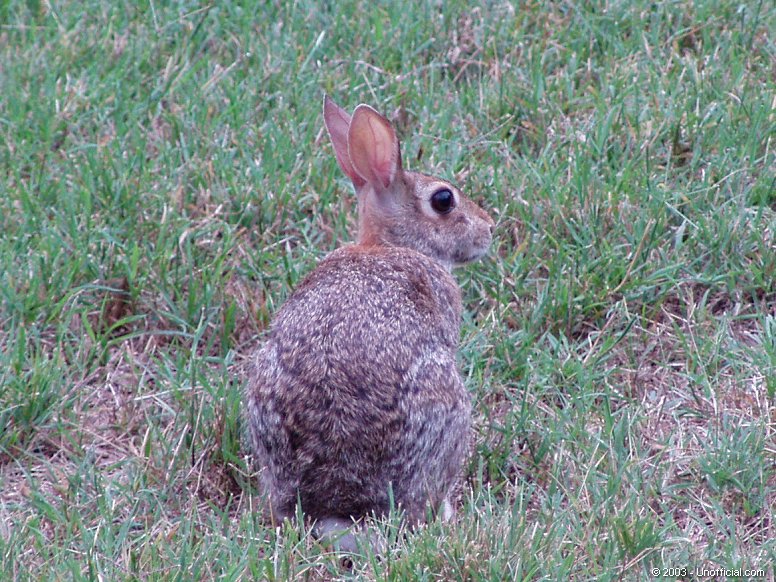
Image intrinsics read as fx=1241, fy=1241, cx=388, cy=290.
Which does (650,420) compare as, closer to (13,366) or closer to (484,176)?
(484,176)

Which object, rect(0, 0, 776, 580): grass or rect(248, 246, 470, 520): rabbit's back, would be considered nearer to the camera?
rect(248, 246, 470, 520): rabbit's back

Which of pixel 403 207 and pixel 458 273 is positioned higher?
pixel 403 207

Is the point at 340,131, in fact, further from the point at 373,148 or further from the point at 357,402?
the point at 357,402

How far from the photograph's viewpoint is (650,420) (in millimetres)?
5391

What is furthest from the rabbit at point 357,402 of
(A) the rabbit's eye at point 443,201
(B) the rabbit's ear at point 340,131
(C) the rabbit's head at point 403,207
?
(B) the rabbit's ear at point 340,131

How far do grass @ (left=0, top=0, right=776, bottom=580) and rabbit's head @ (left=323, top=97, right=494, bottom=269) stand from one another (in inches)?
18.7

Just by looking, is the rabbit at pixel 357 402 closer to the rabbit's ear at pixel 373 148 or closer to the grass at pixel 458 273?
the grass at pixel 458 273

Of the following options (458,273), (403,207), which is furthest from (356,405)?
(458,273)

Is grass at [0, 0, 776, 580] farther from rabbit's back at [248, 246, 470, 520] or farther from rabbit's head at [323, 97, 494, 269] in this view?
rabbit's head at [323, 97, 494, 269]

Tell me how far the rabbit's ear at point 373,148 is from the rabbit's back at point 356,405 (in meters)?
0.81

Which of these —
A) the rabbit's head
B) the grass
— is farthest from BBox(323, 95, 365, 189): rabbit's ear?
the grass

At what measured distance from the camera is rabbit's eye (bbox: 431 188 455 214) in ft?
18.9

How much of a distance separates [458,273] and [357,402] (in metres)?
1.97

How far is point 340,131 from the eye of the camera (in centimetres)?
578
